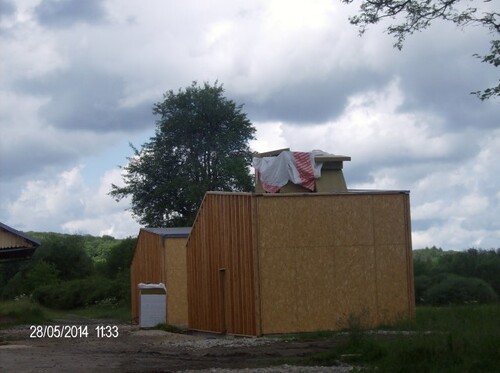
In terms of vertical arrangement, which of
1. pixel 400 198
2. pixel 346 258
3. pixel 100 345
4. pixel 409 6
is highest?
pixel 409 6

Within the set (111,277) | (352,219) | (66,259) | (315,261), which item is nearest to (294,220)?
(315,261)

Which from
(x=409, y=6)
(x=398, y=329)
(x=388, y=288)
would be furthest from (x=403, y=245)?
(x=409, y=6)

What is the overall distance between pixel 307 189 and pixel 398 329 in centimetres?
591

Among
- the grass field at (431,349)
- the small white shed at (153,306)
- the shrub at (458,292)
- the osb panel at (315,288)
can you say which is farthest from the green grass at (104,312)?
the grass field at (431,349)

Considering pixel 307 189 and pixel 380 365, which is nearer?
pixel 380 365

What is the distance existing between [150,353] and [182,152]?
4490 centimetres

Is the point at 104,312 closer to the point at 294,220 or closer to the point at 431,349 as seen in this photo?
the point at 294,220

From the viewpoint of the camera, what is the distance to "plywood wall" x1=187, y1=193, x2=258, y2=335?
977 inches

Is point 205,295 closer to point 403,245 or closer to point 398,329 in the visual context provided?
point 403,245

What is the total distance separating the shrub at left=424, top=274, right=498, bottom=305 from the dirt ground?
13662 mm

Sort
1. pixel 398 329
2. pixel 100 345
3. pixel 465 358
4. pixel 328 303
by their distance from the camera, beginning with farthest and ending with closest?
pixel 328 303
pixel 100 345
pixel 398 329
pixel 465 358

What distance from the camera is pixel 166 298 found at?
110 ft

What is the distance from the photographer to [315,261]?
24.8 m
